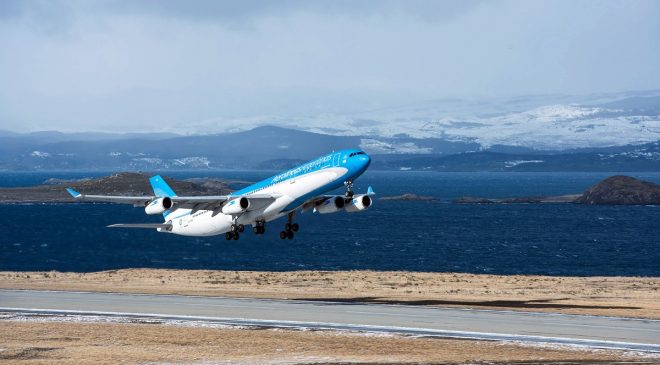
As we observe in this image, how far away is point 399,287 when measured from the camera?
93312 millimetres

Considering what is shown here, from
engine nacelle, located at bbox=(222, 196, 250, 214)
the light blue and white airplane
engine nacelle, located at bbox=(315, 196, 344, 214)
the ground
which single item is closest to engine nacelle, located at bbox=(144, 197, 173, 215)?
the light blue and white airplane

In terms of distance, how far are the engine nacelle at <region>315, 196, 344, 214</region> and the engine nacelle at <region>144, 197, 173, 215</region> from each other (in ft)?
39.0

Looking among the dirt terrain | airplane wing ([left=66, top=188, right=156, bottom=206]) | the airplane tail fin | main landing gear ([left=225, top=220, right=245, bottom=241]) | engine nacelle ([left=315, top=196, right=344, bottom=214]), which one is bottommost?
the dirt terrain

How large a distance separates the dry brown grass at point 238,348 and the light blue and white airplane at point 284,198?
12.7 meters

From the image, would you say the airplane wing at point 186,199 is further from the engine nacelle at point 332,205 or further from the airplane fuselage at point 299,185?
the engine nacelle at point 332,205

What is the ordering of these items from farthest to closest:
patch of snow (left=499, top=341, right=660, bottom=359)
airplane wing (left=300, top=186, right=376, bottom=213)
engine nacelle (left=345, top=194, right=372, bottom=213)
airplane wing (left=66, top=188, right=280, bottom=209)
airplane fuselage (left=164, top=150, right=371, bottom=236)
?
airplane wing (left=300, top=186, right=376, bottom=213) < airplane wing (left=66, top=188, right=280, bottom=209) < engine nacelle (left=345, top=194, right=372, bottom=213) < airplane fuselage (left=164, top=150, right=371, bottom=236) < patch of snow (left=499, top=341, right=660, bottom=359)

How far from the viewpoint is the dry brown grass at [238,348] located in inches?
1788

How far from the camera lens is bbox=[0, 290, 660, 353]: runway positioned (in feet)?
173

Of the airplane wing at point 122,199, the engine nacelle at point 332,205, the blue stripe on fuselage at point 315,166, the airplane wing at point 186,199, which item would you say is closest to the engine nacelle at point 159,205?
the airplane wing at point 186,199

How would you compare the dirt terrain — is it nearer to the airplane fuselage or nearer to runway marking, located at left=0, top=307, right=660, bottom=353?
the airplane fuselage

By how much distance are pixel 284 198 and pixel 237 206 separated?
13.5 feet

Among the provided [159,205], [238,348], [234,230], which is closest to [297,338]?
[238,348]

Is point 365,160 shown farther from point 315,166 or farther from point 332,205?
point 332,205

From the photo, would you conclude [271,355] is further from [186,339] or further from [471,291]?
[471,291]
